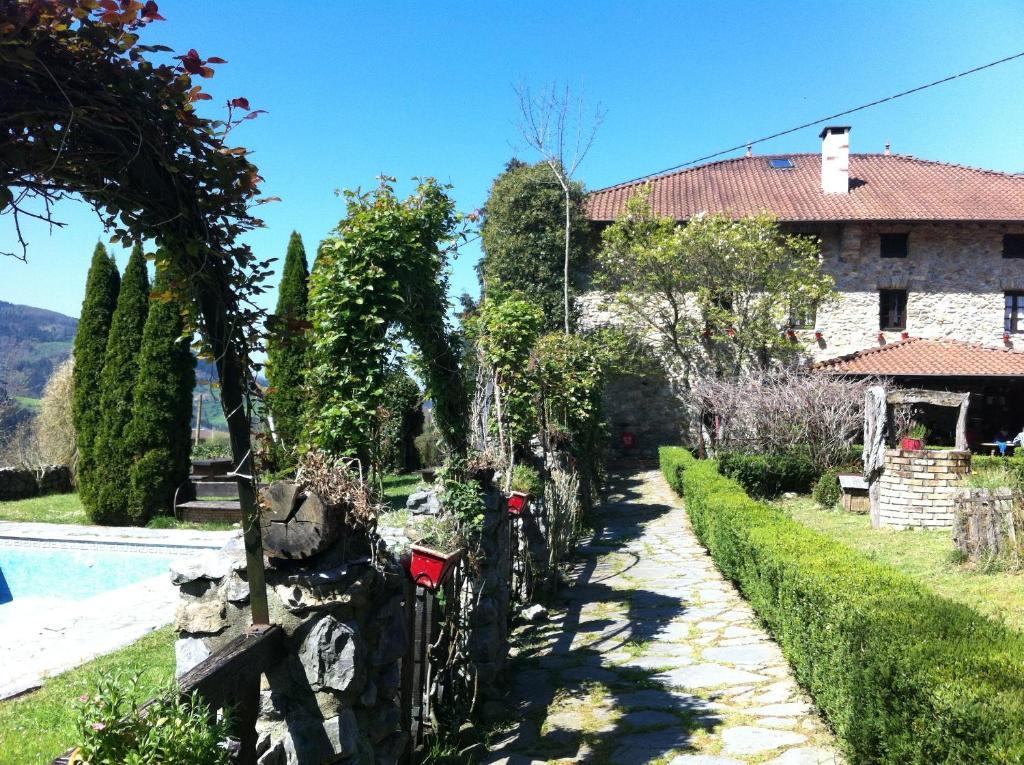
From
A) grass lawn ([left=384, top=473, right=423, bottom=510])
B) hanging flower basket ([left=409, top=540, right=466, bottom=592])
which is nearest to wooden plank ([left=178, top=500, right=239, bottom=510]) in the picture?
grass lawn ([left=384, top=473, right=423, bottom=510])

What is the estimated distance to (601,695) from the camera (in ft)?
16.6

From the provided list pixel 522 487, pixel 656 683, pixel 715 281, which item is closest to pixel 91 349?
pixel 522 487

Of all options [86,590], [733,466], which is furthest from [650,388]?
[86,590]

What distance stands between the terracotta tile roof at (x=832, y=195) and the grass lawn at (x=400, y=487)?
9938 mm

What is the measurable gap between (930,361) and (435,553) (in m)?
18.4

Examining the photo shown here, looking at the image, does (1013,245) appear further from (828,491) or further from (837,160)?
(828,491)

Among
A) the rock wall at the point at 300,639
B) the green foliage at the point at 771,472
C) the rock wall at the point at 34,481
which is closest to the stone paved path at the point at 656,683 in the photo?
the rock wall at the point at 300,639

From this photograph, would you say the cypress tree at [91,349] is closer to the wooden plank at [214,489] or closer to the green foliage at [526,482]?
the wooden plank at [214,489]

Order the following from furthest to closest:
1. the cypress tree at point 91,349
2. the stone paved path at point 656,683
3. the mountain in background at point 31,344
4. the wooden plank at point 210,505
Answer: the mountain in background at point 31,344 → the cypress tree at point 91,349 → the wooden plank at point 210,505 → the stone paved path at point 656,683

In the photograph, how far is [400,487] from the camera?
14328 millimetres

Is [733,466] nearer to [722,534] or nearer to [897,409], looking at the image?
[897,409]

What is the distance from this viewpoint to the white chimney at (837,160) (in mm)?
21953

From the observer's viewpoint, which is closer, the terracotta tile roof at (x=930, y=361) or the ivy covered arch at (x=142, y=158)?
the ivy covered arch at (x=142, y=158)

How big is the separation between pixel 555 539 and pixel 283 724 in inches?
202
